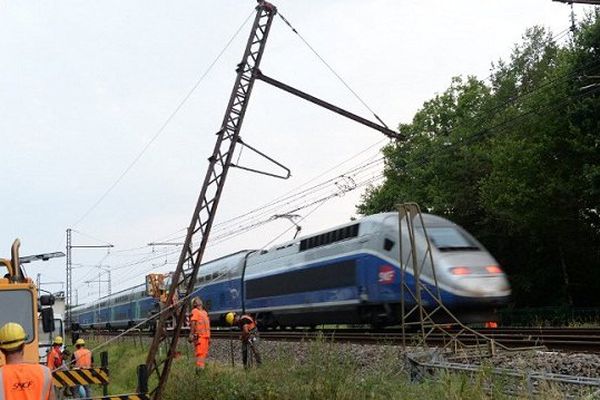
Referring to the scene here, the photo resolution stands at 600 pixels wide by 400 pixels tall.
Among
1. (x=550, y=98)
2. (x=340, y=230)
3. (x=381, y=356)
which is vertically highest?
(x=550, y=98)

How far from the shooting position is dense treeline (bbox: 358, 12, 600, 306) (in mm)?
29953

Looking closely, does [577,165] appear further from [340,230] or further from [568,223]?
[340,230]

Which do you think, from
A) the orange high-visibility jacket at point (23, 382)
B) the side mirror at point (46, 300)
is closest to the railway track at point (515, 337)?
the side mirror at point (46, 300)

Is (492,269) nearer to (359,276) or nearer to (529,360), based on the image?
(359,276)

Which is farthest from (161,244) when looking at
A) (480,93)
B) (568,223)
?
(568,223)

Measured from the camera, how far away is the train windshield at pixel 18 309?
10227 mm

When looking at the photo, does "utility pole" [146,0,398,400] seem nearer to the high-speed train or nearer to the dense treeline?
the high-speed train

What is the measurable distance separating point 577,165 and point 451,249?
14.1m

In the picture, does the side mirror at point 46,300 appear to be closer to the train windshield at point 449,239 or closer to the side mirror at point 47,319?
the side mirror at point 47,319

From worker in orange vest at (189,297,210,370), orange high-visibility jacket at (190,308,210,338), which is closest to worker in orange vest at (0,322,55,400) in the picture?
worker in orange vest at (189,297,210,370)

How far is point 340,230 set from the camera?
23016 millimetres

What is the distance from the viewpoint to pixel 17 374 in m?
5.31

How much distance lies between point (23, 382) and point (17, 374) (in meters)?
0.07

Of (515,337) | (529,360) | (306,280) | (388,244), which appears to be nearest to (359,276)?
(388,244)
